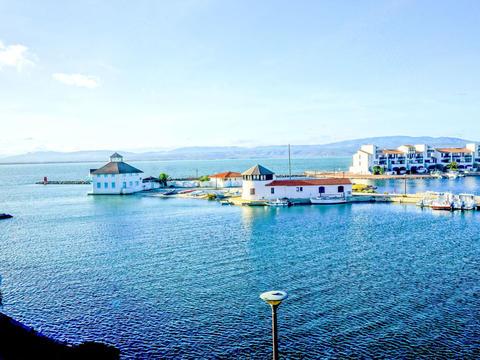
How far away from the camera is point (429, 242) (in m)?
29.3

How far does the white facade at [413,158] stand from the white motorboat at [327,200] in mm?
59149

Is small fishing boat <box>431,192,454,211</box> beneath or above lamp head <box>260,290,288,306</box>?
beneath

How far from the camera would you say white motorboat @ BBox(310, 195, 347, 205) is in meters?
52.2

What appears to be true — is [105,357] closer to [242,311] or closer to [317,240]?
[242,311]

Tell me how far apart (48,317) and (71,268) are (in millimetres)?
7423

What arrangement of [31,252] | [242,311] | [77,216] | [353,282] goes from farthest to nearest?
[77,216]
[31,252]
[353,282]
[242,311]

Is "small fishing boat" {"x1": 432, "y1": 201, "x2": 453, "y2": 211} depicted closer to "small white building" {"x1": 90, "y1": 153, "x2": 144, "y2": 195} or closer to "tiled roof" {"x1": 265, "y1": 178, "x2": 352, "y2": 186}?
"tiled roof" {"x1": 265, "y1": 178, "x2": 352, "y2": 186}

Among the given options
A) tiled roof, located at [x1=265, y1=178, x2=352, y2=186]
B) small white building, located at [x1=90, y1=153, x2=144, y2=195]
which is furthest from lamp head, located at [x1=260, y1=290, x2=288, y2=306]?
small white building, located at [x1=90, y1=153, x2=144, y2=195]

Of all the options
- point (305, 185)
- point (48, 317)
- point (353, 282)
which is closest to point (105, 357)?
point (48, 317)

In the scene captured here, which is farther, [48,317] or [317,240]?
[317,240]

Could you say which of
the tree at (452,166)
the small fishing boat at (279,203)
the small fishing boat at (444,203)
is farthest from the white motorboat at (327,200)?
the tree at (452,166)

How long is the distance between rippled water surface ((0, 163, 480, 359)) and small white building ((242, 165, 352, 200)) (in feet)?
49.0

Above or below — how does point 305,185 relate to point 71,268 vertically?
above

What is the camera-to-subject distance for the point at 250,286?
20.3 m
